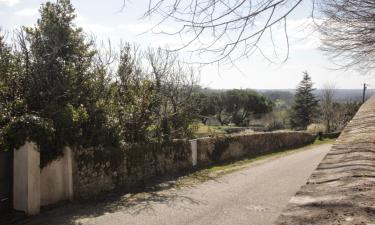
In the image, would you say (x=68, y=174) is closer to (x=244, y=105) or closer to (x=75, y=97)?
(x=75, y=97)

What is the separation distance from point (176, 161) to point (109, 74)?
4.84 meters

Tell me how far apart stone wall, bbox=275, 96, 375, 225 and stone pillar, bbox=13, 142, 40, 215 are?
966 cm

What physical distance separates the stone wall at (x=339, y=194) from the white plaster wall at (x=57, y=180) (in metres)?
10.3

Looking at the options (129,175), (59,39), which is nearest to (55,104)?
(59,39)

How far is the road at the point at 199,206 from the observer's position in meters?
10.2

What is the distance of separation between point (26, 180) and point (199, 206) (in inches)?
→ 183

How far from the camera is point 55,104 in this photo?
12.6 metres

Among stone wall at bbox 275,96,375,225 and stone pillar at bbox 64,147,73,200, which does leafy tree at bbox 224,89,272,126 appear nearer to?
stone pillar at bbox 64,147,73,200

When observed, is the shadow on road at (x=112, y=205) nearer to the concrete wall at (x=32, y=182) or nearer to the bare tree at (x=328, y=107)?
the concrete wall at (x=32, y=182)

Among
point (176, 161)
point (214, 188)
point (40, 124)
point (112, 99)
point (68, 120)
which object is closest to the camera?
point (40, 124)

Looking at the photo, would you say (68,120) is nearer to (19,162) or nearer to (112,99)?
(19,162)

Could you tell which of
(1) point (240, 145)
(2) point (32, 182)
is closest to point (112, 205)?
(2) point (32, 182)

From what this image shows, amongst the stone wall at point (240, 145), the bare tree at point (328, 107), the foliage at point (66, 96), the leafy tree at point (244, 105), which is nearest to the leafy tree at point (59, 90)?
the foliage at point (66, 96)

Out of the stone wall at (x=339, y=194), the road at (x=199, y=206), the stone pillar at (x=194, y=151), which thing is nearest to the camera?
the stone wall at (x=339, y=194)
